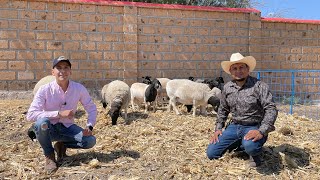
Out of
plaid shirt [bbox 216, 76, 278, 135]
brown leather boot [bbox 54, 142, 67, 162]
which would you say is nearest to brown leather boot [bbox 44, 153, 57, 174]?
brown leather boot [bbox 54, 142, 67, 162]

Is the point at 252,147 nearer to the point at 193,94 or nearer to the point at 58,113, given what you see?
the point at 58,113

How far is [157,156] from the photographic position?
508 cm

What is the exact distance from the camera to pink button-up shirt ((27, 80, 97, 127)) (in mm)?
4395

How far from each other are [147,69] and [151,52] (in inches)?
21.2

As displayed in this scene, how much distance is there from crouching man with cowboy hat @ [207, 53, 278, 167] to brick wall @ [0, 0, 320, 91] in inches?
237

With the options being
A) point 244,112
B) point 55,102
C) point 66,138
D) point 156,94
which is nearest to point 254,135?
point 244,112

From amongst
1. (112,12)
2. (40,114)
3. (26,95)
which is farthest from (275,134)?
(26,95)

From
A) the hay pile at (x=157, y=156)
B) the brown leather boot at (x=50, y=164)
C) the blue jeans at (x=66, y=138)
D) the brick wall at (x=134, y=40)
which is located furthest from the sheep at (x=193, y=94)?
the brown leather boot at (x=50, y=164)

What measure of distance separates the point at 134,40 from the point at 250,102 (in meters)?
6.51

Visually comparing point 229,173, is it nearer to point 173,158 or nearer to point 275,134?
point 173,158

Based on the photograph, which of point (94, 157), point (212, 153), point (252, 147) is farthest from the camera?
point (94, 157)

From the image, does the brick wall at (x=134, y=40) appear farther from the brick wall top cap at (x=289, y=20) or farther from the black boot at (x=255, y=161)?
the black boot at (x=255, y=161)

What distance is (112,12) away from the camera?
10.4 m

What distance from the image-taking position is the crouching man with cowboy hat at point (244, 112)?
4.40 m
